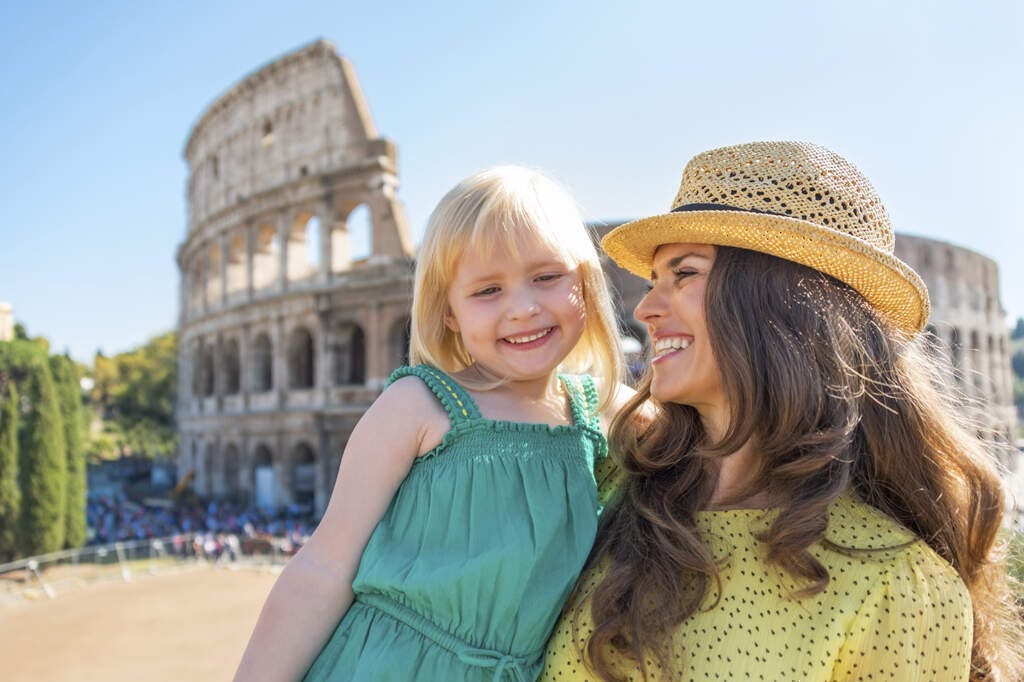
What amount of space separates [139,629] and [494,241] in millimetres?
15161

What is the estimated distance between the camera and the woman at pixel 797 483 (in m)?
1.50

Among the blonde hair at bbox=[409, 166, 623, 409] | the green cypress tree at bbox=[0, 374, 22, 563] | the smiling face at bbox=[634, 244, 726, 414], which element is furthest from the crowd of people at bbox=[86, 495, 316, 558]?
the smiling face at bbox=[634, 244, 726, 414]

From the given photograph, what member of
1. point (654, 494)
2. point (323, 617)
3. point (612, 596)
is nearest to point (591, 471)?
point (654, 494)

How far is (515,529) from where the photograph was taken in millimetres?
1806

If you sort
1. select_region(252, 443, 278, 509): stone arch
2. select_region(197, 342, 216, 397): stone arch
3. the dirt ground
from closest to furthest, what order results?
1. the dirt ground
2. select_region(252, 443, 278, 509): stone arch
3. select_region(197, 342, 216, 397): stone arch

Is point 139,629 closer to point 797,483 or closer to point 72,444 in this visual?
point 72,444

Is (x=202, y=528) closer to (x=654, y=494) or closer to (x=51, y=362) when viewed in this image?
(x=51, y=362)

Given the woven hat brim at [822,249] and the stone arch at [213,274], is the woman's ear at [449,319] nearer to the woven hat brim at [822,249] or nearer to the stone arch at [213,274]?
the woven hat brim at [822,249]

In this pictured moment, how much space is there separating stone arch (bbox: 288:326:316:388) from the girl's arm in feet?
72.3

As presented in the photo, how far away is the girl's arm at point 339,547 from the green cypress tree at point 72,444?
21.4 m

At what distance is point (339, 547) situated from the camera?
1.84 meters

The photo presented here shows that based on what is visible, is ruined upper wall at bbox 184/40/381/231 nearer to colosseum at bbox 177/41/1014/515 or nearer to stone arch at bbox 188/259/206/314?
colosseum at bbox 177/41/1014/515

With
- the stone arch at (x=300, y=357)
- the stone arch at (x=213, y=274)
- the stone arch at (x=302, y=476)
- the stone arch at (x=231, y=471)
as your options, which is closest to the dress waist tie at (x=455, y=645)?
the stone arch at (x=302, y=476)

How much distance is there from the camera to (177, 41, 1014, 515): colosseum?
21.1 m
